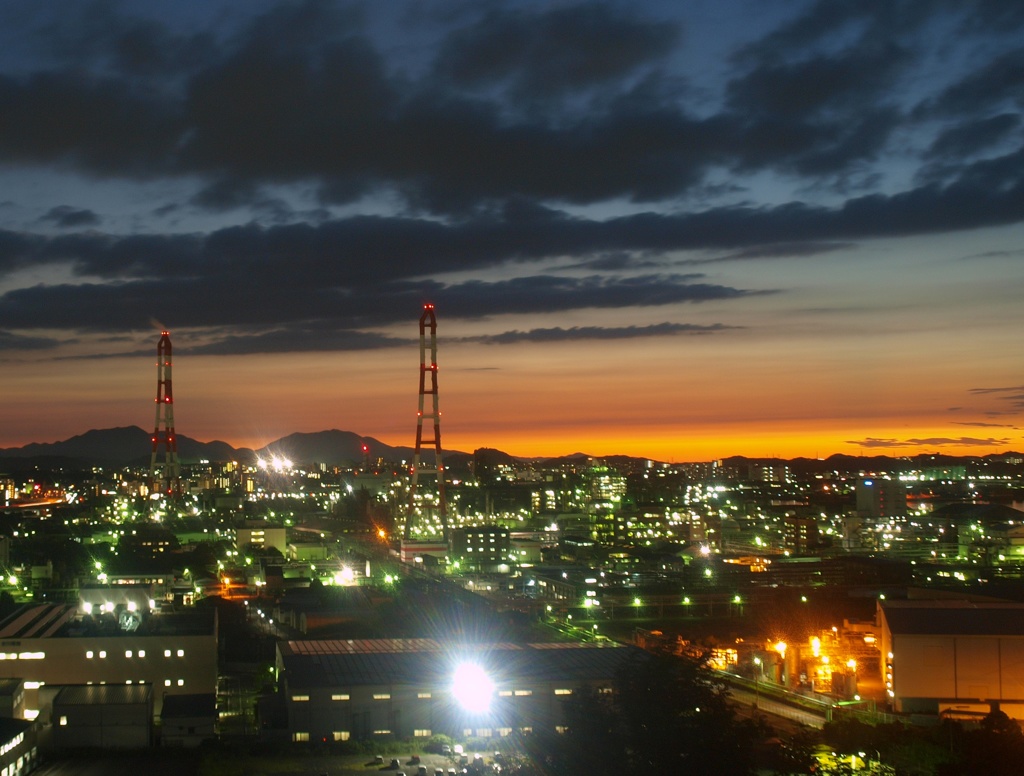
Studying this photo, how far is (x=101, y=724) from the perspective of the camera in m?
5.18

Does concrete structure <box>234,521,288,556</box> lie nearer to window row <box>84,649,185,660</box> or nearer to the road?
window row <box>84,649,185,660</box>

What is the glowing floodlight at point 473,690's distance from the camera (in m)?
5.40

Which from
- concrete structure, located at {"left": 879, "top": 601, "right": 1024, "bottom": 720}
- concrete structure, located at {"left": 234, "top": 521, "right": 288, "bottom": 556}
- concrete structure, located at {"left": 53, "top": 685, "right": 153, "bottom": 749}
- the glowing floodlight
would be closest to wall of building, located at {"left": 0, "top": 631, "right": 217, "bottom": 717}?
concrete structure, located at {"left": 53, "top": 685, "right": 153, "bottom": 749}

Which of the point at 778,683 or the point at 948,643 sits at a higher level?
the point at 948,643

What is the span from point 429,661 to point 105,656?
1875 millimetres

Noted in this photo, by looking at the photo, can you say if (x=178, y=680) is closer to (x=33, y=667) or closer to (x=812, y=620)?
(x=33, y=667)

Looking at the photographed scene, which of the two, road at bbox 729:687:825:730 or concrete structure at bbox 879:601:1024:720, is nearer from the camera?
road at bbox 729:687:825:730

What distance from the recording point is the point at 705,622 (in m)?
9.46

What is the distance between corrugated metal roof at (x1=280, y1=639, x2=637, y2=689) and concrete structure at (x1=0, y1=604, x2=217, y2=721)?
Result: 0.54m

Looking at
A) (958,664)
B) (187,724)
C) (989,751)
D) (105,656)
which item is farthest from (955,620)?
(105,656)

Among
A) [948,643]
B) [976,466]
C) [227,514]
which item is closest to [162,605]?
[948,643]

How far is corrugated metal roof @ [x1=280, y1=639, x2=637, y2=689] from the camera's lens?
550cm

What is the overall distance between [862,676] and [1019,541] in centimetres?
962

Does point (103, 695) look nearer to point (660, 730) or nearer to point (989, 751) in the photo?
point (660, 730)
